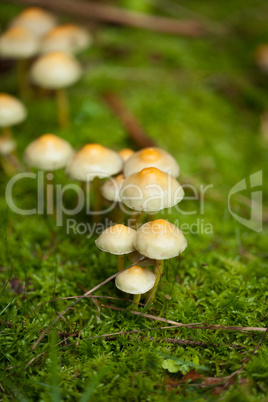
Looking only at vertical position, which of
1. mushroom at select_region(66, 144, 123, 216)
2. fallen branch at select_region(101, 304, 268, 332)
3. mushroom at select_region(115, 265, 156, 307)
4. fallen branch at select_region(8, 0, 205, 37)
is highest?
fallen branch at select_region(8, 0, 205, 37)

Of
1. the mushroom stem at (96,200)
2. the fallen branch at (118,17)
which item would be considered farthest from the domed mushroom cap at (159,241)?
the fallen branch at (118,17)

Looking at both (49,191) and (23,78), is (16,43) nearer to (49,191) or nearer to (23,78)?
(23,78)

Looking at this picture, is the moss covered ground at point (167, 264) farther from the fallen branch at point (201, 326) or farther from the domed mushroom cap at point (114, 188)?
the domed mushroom cap at point (114, 188)

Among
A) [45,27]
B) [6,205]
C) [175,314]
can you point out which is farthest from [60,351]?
[45,27]

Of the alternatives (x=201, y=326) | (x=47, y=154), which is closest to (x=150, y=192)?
(x=201, y=326)

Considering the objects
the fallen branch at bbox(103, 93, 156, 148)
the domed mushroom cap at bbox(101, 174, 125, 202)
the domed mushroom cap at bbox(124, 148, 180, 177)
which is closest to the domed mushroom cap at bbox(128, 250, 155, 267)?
the domed mushroom cap at bbox(101, 174, 125, 202)

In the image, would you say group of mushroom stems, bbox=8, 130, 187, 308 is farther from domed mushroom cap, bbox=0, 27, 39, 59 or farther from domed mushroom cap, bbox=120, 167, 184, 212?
domed mushroom cap, bbox=0, 27, 39, 59

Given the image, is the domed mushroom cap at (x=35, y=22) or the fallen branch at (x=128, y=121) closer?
the fallen branch at (x=128, y=121)
